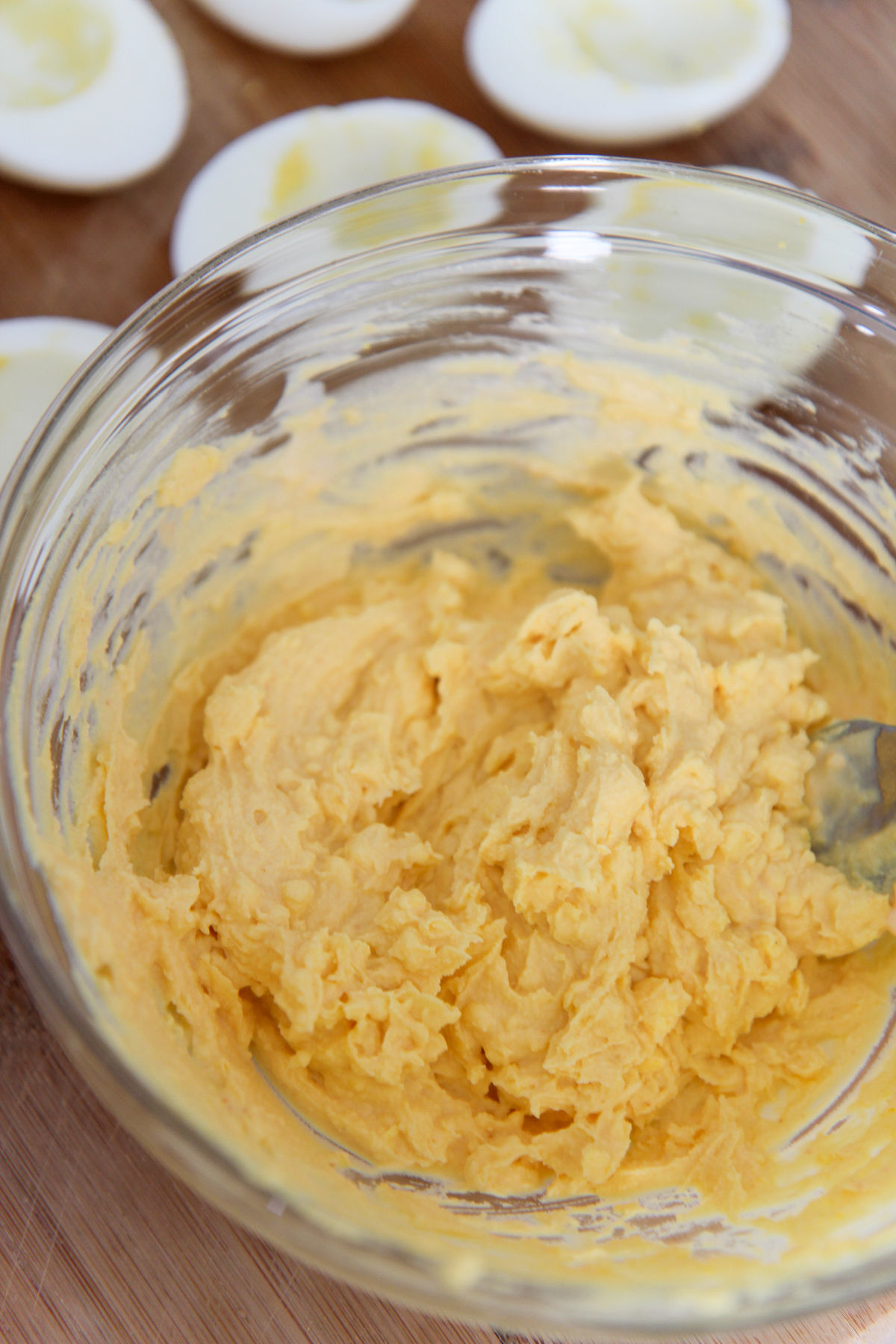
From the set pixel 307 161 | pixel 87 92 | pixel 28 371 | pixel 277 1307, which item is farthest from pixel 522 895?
pixel 87 92

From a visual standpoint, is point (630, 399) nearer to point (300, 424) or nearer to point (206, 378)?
point (300, 424)

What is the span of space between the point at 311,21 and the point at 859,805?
1.72 metres

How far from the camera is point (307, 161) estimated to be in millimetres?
1959

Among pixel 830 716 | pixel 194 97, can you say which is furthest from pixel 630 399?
pixel 194 97

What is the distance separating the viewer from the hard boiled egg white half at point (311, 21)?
1965 millimetres

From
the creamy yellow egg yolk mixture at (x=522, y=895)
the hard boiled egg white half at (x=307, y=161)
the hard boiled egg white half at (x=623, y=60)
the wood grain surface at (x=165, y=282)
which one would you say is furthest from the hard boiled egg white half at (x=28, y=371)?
the hard boiled egg white half at (x=623, y=60)

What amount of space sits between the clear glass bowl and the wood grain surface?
31cm

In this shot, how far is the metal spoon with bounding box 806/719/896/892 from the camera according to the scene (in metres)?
1.42

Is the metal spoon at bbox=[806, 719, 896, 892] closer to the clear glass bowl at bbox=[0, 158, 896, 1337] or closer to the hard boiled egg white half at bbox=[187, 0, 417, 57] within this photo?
the clear glass bowl at bbox=[0, 158, 896, 1337]

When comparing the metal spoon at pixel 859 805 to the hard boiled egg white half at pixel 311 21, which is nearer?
the metal spoon at pixel 859 805

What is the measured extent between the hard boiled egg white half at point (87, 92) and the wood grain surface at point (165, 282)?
8cm

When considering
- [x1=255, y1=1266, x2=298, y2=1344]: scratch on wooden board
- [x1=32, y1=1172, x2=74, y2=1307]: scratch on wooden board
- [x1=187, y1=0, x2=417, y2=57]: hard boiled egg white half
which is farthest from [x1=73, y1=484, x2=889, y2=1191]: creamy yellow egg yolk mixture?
[x1=187, y1=0, x2=417, y2=57]: hard boiled egg white half

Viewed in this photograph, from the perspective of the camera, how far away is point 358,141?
1972mm

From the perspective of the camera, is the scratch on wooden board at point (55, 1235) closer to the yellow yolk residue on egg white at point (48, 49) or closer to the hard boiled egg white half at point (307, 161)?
the hard boiled egg white half at point (307, 161)
